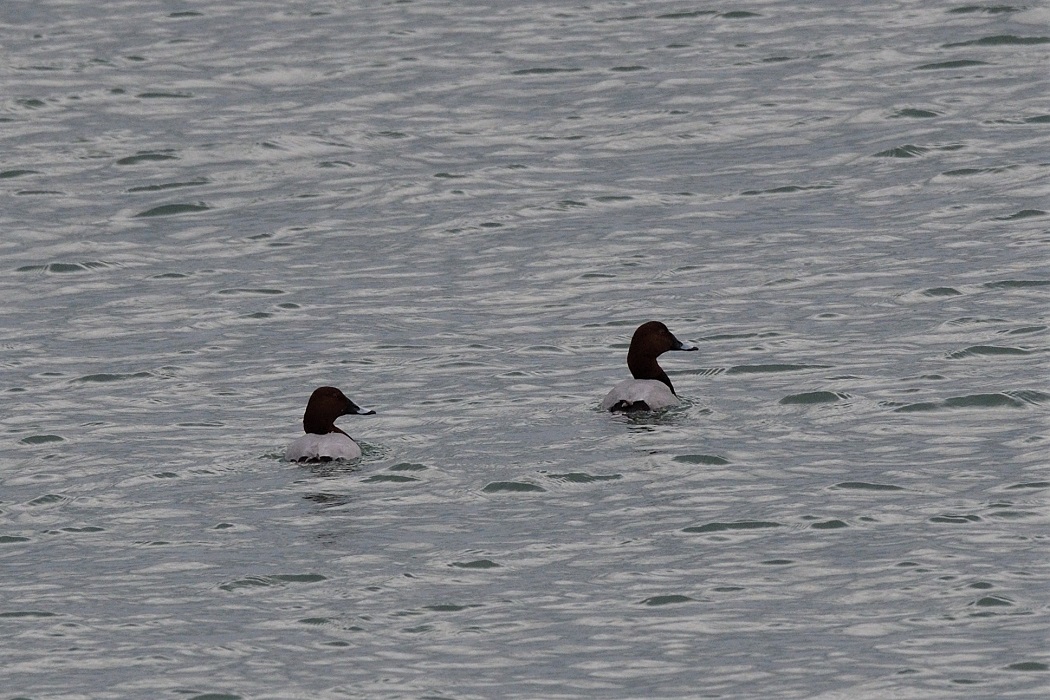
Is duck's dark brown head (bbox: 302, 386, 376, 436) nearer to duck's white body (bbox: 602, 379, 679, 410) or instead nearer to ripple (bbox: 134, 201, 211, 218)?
duck's white body (bbox: 602, 379, 679, 410)

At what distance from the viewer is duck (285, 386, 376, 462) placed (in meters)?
16.2

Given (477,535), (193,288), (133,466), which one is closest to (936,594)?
(477,535)

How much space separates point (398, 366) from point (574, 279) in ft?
11.9

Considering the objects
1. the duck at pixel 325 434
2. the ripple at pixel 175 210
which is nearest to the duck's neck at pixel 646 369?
the duck at pixel 325 434

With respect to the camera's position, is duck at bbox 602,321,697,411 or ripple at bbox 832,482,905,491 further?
A: duck at bbox 602,321,697,411

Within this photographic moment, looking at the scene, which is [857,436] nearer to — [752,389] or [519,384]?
[752,389]

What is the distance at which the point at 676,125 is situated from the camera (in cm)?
2859

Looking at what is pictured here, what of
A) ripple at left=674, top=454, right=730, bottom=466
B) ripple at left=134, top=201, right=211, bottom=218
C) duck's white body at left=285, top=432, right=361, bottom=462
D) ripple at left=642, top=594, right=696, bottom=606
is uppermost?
ripple at left=134, top=201, right=211, bottom=218

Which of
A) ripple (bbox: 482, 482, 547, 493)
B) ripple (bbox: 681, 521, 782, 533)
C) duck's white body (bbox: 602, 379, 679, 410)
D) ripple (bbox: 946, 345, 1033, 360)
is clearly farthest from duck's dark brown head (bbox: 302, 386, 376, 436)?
ripple (bbox: 946, 345, 1033, 360)

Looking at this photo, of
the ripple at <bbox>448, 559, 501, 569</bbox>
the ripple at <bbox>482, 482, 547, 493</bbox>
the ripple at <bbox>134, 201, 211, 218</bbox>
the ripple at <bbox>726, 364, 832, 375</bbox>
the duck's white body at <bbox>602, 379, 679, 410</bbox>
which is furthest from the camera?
the ripple at <bbox>134, 201, 211, 218</bbox>

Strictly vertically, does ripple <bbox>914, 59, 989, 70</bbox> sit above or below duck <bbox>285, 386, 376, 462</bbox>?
above

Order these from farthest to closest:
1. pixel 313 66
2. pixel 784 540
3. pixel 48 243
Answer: pixel 313 66 < pixel 48 243 < pixel 784 540

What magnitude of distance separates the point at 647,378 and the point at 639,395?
893 mm

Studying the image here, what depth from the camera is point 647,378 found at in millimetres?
18281
